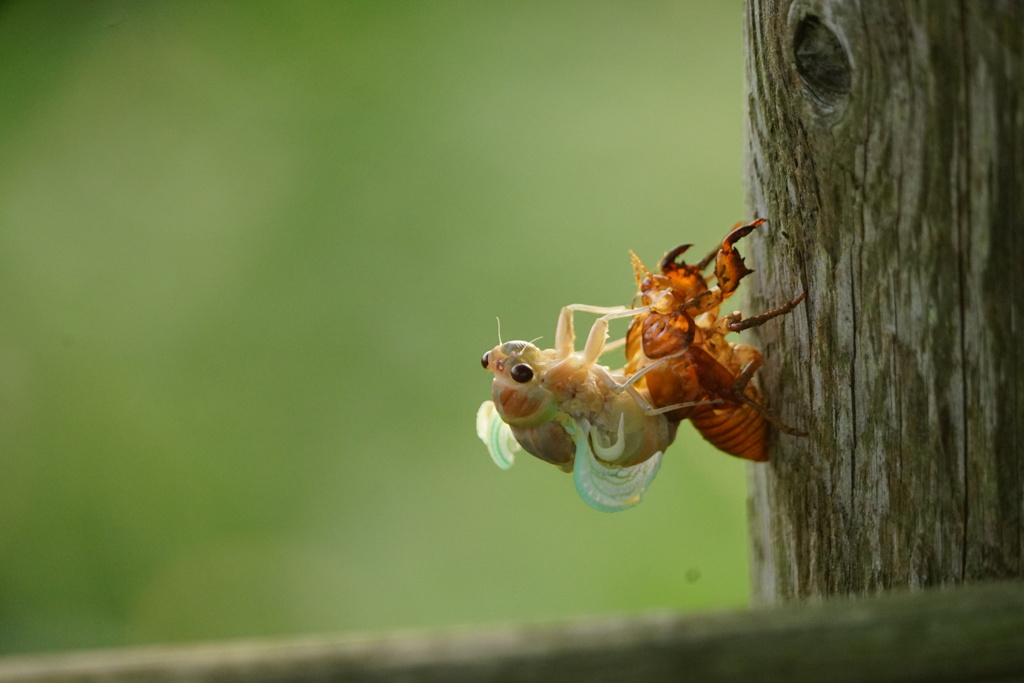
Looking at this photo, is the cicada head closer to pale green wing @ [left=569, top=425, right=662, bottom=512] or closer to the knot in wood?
pale green wing @ [left=569, top=425, right=662, bottom=512]

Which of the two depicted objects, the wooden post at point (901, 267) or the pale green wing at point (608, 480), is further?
the pale green wing at point (608, 480)

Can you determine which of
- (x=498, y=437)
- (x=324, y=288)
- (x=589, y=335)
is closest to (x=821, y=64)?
(x=589, y=335)

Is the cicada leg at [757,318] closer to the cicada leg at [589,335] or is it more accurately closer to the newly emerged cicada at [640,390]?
the newly emerged cicada at [640,390]

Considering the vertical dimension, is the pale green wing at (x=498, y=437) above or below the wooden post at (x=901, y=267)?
below

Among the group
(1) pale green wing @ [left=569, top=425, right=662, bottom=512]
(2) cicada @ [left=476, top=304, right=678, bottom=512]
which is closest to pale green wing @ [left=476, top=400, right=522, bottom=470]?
(2) cicada @ [left=476, top=304, right=678, bottom=512]

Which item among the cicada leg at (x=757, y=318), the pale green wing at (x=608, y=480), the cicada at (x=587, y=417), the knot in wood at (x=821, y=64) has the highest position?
the knot in wood at (x=821, y=64)

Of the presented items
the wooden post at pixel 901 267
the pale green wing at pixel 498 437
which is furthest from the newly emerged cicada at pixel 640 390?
the wooden post at pixel 901 267

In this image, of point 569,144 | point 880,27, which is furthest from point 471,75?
point 880,27
